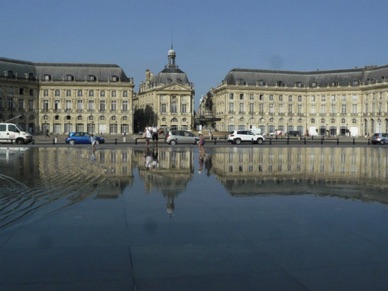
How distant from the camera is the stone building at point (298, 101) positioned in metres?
113

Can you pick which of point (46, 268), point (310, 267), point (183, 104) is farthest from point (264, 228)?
point (183, 104)

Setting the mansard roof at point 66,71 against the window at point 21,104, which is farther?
the mansard roof at point 66,71

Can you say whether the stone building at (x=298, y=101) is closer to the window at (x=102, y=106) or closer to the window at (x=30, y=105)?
the window at (x=102, y=106)

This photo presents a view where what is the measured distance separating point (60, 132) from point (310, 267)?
10159 centimetres

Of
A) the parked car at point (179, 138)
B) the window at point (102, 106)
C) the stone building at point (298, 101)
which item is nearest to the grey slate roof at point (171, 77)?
the stone building at point (298, 101)

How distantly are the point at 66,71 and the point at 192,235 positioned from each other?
101 m

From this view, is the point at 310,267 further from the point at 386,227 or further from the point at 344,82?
the point at 344,82

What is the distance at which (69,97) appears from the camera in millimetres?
104062

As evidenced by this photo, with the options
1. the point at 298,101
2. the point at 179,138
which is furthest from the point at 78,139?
the point at 298,101

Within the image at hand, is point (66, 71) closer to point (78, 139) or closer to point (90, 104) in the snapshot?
point (90, 104)

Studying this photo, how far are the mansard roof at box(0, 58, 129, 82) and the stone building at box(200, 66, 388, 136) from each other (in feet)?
87.7

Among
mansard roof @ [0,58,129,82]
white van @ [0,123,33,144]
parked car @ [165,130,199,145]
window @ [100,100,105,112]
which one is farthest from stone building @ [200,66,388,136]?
white van @ [0,123,33,144]

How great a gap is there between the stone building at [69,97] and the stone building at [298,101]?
24948 millimetres

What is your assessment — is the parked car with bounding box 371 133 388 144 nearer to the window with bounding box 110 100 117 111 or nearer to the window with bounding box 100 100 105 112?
the window with bounding box 110 100 117 111
